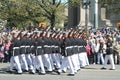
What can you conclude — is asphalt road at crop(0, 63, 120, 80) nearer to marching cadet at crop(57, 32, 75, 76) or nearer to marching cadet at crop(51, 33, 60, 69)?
marching cadet at crop(57, 32, 75, 76)

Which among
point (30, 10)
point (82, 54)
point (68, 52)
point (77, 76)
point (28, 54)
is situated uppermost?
point (30, 10)

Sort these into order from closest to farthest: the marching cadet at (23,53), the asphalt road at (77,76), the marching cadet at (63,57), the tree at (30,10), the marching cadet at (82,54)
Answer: the asphalt road at (77,76) → the marching cadet at (63,57) → the marching cadet at (23,53) → the marching cadet at (82,54) → the tree at (30,10)

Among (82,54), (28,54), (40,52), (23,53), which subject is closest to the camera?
(40,52)

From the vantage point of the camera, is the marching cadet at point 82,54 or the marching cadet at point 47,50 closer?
the marching cadet at point 47,50

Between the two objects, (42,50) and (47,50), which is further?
(47,50)

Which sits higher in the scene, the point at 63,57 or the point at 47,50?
the point at 47,50

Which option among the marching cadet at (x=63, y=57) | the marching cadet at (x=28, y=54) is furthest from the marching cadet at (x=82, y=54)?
the marching cadet at (x=28, y=54)

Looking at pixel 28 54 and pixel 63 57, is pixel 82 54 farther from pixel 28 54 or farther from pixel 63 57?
pixel 28 54

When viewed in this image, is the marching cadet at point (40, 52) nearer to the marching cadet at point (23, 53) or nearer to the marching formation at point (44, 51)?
the marching formation at point (44, 51)

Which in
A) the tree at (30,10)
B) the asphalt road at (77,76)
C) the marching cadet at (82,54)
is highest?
the tree at (30,10)

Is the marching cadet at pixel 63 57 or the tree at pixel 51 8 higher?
the tree at pixel 51 8

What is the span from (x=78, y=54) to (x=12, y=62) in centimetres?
378

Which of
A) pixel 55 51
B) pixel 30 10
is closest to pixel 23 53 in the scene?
pixel 55 51

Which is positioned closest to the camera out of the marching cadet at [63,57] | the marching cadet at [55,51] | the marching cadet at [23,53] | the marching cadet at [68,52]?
the marching cadet at [68,52]
